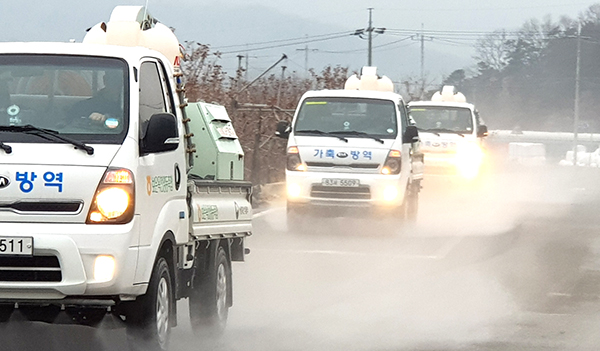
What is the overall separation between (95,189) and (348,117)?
37.1ft

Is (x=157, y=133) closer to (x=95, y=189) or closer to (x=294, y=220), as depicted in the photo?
(x=95, y=189)

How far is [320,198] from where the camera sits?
17234 mm

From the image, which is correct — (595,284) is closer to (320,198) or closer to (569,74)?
(320,198)

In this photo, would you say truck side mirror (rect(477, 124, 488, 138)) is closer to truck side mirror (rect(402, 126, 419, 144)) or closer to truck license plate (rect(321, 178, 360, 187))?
truck side mirror (rect(402, 126, 419, 144))

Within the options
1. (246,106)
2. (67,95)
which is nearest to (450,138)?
(246,106)

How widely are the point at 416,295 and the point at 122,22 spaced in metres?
3.59

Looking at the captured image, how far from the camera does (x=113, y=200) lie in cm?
659

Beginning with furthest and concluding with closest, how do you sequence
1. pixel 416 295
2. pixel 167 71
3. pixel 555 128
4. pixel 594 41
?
pixel 555 128, pixel 594 41, pixel 416 295, pixel 167 71

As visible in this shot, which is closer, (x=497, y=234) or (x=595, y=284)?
(x=595, y=284)

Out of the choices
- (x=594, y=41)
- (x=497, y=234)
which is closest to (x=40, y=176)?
(x=497, y=234)

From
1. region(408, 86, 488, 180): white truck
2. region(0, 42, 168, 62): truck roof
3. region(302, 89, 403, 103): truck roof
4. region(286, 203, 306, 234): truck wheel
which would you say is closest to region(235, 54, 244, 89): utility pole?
region(408, 86, 488, 180): white truck

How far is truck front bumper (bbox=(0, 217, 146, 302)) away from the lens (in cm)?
648

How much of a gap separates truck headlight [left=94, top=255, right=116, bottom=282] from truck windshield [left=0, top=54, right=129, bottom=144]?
2.28ft

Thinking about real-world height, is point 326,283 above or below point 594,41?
below
